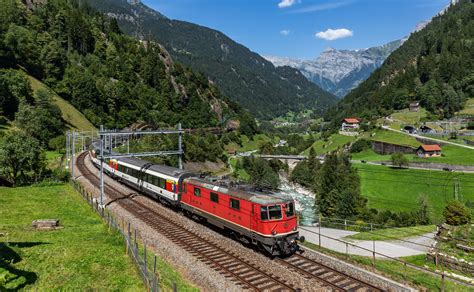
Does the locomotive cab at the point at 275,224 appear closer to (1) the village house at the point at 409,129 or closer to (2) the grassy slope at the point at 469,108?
(1) the village house at the point at 409,129

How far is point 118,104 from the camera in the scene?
129 m

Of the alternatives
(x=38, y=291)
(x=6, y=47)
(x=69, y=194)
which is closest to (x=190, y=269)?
(x=38, y=291)

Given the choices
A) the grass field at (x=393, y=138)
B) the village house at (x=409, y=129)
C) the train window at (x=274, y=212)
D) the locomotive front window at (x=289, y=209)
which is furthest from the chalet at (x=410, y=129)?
the train window at (x=274, y=212)

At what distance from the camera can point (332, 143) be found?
173 meters

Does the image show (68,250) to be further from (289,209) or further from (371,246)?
(371,246)

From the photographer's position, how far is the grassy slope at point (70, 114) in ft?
331

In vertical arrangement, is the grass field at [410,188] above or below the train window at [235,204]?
below

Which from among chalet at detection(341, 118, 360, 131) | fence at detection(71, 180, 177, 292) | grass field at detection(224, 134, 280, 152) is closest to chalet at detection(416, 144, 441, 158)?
chalet at detection(341, 118, 360, 131)

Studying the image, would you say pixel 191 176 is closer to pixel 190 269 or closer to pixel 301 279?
pixel 190 269

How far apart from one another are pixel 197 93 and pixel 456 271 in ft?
545

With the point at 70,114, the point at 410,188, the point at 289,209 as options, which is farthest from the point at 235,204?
the point at 70,114

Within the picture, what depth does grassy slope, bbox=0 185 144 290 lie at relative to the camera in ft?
55.0

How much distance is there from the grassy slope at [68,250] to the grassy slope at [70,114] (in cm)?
7129

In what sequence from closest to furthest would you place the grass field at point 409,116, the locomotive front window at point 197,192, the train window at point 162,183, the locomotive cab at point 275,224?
the locomotive cab at point 275,224 → the locomotive front window at point 197,192 → the train window at point 162,183 → the grass field at point 409,116
